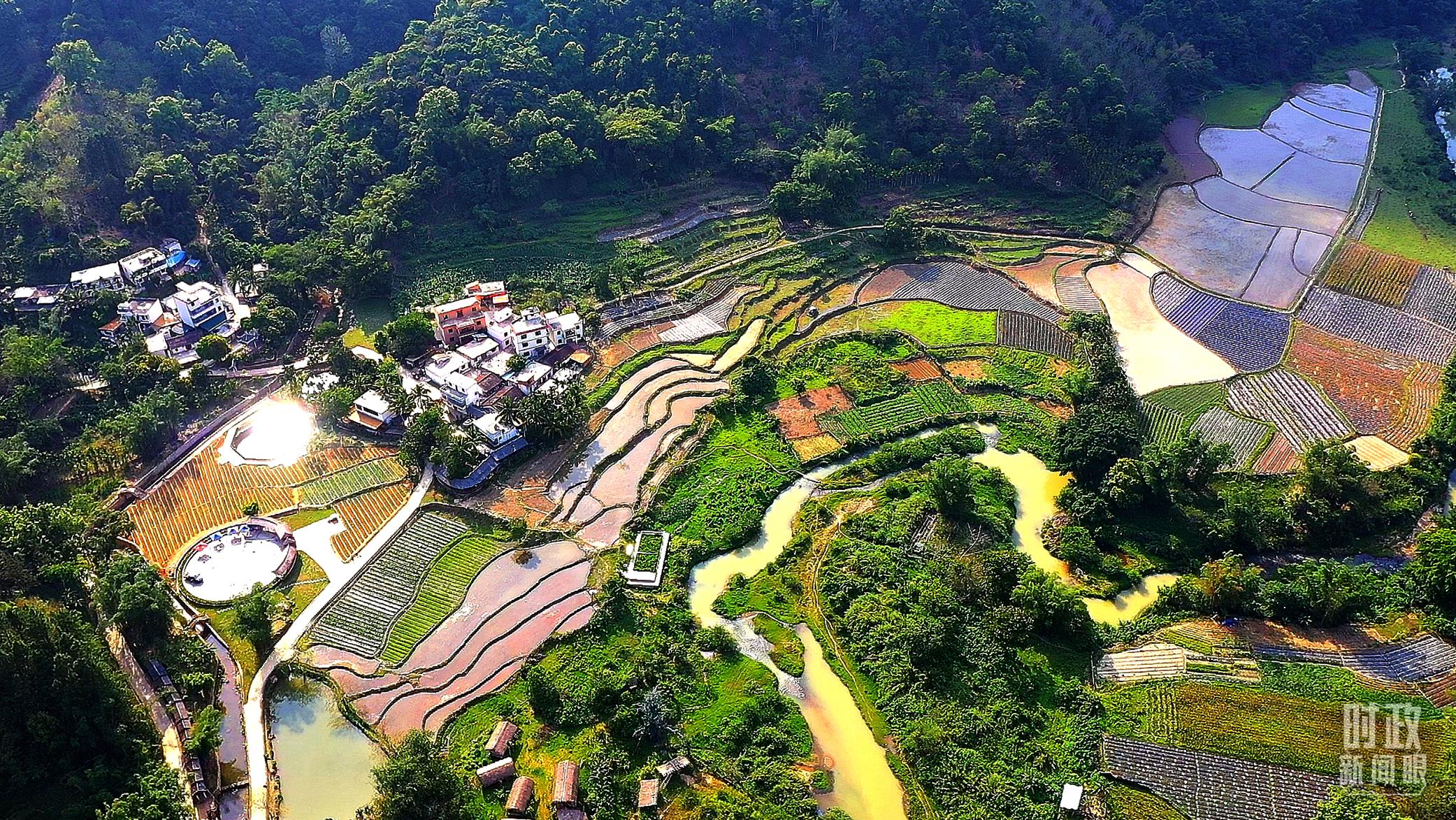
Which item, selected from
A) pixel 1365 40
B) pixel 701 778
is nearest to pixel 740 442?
pixel 701 778

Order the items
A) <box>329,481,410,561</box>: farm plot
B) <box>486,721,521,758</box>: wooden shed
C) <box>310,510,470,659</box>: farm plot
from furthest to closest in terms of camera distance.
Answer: <box>329,481,410,561</box>: farm plot < <box>310,510,470,659</box>: farm plot < <box>486,721,521,758</box>: wooden shed

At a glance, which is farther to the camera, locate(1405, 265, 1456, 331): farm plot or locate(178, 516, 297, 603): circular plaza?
locate(1405, 265, 1456, 331): farm plot

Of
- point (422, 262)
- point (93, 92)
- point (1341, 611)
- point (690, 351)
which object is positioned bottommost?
point (1341, 611)

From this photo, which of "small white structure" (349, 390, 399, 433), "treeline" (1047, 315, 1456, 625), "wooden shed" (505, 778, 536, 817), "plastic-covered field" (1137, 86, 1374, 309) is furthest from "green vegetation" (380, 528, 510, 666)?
"plastic-covered field" (1137, 86, 1374, 309)

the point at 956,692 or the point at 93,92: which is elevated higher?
the point at 93,92

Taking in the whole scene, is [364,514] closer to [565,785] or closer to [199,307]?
[565,785]

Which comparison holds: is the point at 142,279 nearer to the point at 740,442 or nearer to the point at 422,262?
the point at 422,262

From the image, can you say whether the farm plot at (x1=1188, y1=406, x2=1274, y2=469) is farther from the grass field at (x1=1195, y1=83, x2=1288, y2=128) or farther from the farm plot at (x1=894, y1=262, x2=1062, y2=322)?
the grass field at (x1=1195, y1=83, x2=1288, y2=128)
